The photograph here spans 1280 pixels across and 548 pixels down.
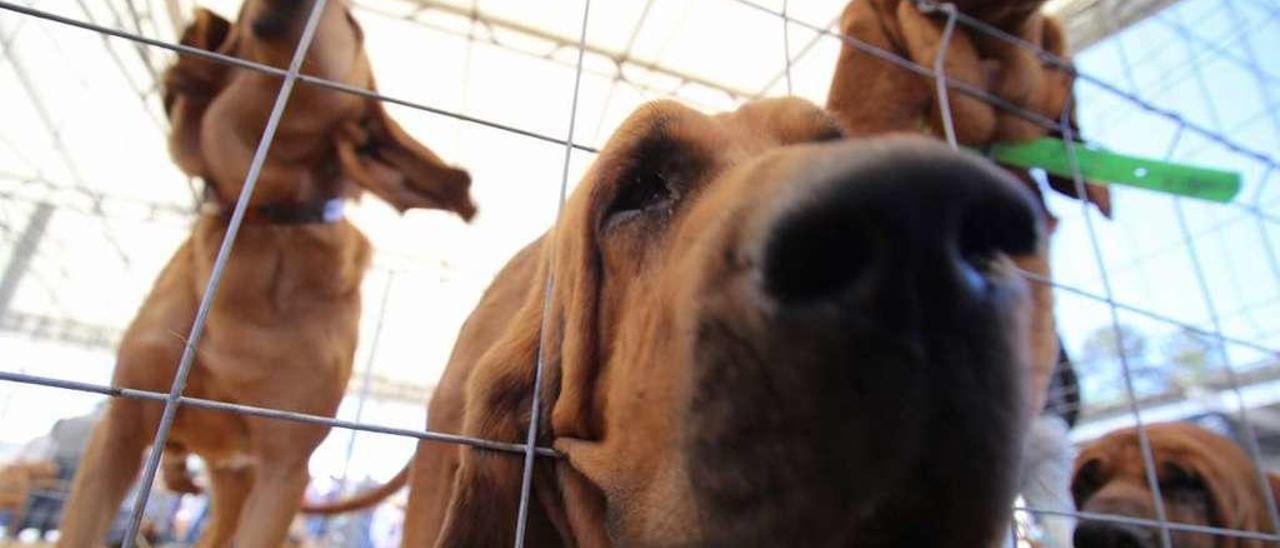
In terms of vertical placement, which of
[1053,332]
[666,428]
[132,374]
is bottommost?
[666,428]

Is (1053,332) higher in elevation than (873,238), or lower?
higher

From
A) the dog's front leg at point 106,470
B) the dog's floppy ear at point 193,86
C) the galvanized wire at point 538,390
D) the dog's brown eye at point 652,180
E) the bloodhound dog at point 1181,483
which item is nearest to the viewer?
the galvanized wire at point 538,390

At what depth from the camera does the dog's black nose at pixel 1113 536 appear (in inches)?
89.6

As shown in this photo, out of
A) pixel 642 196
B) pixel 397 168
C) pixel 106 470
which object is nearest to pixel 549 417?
pixel 642 196

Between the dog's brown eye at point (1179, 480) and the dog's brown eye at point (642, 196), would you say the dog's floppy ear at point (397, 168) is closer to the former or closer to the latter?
the dog's brown eye at point (642, 196)

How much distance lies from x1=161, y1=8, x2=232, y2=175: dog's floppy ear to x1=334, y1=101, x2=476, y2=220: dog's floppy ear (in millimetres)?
457

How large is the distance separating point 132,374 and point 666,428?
215 cm

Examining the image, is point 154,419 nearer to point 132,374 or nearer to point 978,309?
point 132,374

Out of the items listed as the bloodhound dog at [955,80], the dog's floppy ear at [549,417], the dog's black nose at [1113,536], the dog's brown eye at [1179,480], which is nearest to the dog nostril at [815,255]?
the dog's floppy ear at [549,417]

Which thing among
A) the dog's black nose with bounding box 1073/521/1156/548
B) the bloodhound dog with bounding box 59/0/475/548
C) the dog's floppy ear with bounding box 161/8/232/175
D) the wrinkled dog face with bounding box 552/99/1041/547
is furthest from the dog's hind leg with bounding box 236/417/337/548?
the dog's black nose with bounding box 1073/521/1156/548

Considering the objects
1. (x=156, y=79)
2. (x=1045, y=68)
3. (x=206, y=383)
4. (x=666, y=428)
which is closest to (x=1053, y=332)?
(x=1045, y=68)

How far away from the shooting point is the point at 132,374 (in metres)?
2.36

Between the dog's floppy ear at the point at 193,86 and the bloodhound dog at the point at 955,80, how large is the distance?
80.3 inches

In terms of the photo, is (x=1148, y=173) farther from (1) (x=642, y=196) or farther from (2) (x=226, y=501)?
(2) (x=226, y=501)
